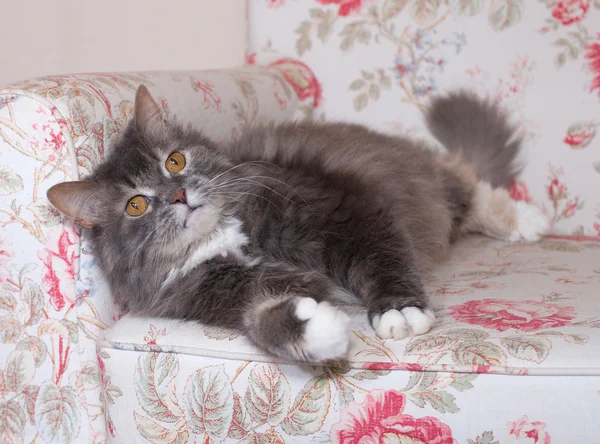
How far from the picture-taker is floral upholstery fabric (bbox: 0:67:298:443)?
1368mm

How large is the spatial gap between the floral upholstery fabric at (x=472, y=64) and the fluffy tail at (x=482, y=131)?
1.8 inches

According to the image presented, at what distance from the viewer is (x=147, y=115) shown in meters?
1.51

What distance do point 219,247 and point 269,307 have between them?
0.90ft

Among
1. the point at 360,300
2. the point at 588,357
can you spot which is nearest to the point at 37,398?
the point at 360,300

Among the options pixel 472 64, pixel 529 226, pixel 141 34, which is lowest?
pixel 529 226

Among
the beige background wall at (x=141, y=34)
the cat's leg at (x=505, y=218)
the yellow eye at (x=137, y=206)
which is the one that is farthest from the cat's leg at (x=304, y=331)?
the beige background wall at (x=141, y=34)

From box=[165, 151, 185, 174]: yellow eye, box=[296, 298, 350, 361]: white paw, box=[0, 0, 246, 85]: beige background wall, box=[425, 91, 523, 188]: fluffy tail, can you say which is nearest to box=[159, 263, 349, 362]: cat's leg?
box=[296, 298, 350, 361]: white paw

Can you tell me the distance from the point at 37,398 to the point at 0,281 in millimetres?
291

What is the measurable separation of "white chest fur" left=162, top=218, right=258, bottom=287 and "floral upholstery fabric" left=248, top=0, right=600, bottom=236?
1021 mm

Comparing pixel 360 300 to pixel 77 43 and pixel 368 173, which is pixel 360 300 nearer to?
pixel 368 173

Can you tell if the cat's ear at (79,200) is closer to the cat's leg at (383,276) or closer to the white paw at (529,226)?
the cat's leg at (383,276)

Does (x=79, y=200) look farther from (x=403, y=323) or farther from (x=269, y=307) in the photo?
(x=403, y=323)

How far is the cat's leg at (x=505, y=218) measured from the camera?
201 cm

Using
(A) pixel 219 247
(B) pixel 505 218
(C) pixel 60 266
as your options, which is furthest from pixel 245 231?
(B) pixel 505 218
